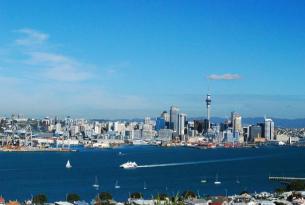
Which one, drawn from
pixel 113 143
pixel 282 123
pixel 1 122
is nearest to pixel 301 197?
pixel 113 143

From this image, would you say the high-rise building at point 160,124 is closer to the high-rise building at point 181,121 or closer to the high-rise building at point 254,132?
the high-rise building at point 181,121

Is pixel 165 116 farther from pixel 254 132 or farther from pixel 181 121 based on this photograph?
pixel 254 132

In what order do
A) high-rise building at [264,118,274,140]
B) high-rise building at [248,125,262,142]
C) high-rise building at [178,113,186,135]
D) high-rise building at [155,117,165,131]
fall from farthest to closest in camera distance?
high-rise building at [155,117,165,131] → high-rise building at [264,118,274,140] → high-rise building at [178,113,186,135] → high-rise building at [248,125,262,142]

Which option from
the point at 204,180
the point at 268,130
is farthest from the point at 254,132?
the point at 204,180

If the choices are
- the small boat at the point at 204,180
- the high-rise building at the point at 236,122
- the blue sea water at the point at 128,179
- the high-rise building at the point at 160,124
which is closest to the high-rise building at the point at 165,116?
the high-rise building at the point at 160,124

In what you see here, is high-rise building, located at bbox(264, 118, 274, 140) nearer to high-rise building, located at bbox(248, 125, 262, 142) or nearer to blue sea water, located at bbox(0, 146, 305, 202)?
high-rise building, located at bbox(248, 125, 262, 142)

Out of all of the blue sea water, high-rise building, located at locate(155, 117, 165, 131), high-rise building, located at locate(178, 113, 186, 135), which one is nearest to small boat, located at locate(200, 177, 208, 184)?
the blue sea water

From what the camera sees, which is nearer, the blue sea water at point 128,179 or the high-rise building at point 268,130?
the blue sea water at point 128,179

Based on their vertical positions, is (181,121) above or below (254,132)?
above

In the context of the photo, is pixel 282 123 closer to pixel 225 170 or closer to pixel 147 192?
pixel 225 170

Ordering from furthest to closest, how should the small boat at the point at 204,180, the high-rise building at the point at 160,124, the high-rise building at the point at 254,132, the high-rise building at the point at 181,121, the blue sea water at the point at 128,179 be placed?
the high-rise building at the point at 160,124
the high-rise building at the point at 181,121
the high-rise building at the point at 254,132
the small boat at the point at 204,180
the blue sea water at the point at 128,179

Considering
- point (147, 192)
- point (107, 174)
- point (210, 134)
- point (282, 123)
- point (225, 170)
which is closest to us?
point (147, 192)
